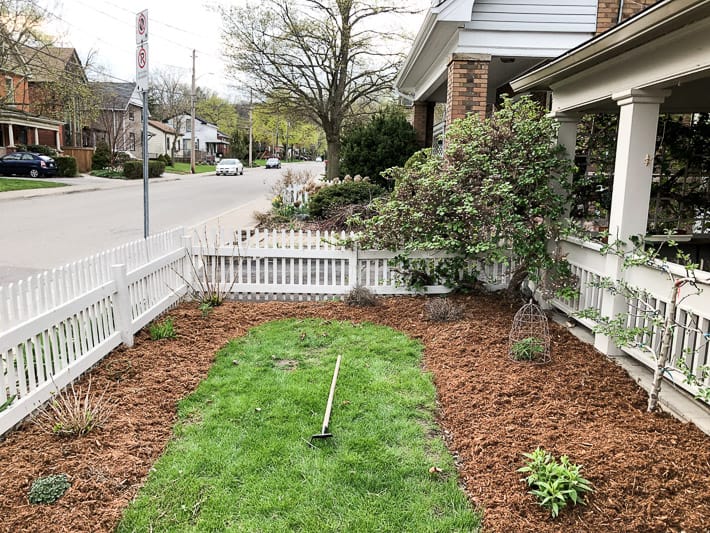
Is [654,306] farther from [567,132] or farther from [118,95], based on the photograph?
[118,95]

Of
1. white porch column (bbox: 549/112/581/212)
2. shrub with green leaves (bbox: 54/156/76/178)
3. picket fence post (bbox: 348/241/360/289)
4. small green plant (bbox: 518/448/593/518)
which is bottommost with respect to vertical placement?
small green plant (bbox: 518/448/593/518)

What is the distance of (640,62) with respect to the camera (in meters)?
4.54

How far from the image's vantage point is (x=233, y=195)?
24969 millimetres

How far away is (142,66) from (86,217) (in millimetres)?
11132

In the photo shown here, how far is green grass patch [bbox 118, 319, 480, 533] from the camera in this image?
291cm

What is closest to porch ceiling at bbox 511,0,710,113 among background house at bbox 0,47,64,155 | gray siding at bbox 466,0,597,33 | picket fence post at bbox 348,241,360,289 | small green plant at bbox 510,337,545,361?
small green plant at bbox 510,337,545,361

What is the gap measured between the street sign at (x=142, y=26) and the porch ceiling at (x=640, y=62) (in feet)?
14.0

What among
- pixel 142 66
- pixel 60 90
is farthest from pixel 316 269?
pixel 60 90

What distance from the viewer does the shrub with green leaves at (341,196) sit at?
13288mm

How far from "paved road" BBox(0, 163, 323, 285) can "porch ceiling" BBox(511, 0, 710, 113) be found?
25.8 feet

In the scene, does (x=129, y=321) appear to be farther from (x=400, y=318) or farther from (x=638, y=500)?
(x=638, y=500)

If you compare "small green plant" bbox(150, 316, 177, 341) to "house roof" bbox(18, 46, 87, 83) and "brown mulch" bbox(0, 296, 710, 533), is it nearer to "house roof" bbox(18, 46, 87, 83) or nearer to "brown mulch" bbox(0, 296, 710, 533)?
"brown mulch" bbox(0, 296, 710, 533)

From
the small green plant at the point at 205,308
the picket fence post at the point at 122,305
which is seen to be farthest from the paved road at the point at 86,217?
the picket fence post at the point at 122,305

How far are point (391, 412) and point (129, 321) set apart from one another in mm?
2724
